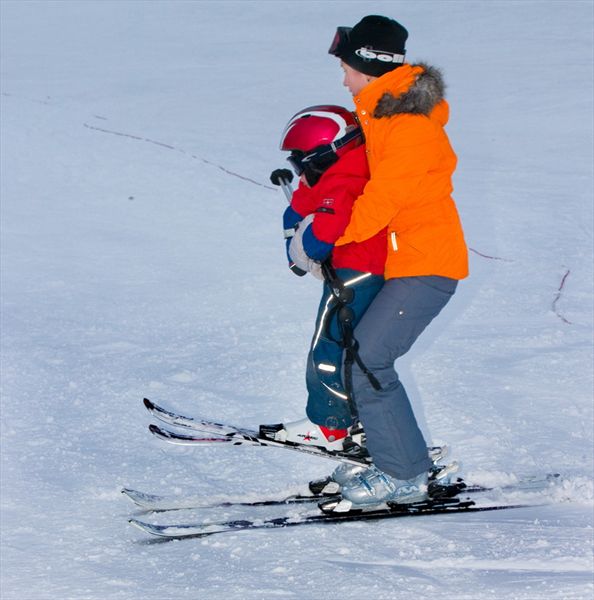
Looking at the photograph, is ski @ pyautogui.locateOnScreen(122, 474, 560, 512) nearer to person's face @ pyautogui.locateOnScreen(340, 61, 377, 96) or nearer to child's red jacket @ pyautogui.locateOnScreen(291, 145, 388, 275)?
child's red jacket @ pyautogui.locateOnScreen(291, 145, 388, 275)

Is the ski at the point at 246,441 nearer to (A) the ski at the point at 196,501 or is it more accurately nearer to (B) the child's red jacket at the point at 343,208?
(A) the ski at the point at 196,501

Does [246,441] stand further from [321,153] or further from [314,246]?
[321,153]

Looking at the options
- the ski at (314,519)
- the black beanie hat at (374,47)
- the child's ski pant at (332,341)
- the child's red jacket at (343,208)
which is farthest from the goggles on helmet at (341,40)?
the ski at (314,519)

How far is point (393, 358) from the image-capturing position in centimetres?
362

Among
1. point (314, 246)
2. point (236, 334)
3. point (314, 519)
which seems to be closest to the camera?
point (314, 246)

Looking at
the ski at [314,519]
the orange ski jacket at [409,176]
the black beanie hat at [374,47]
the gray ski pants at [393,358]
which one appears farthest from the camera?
the ski at [314,519]

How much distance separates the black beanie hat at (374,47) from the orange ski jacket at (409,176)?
0.08 metres

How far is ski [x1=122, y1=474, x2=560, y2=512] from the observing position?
3.96 m

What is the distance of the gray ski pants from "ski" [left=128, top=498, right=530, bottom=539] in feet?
0.50

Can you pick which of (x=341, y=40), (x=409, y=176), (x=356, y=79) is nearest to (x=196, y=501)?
(x=409, y=176)

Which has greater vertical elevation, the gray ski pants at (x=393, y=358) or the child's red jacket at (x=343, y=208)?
the child's red jacket at (x=343, y=208)

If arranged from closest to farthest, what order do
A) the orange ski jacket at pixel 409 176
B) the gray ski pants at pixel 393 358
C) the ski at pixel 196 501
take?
the orange ski jacket at pixel 409 176, the gray ski pants at pixel 393 358, the ski at pixel 196 501

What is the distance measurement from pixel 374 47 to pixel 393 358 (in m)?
1.12

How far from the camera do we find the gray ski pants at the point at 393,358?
353 centimetres
